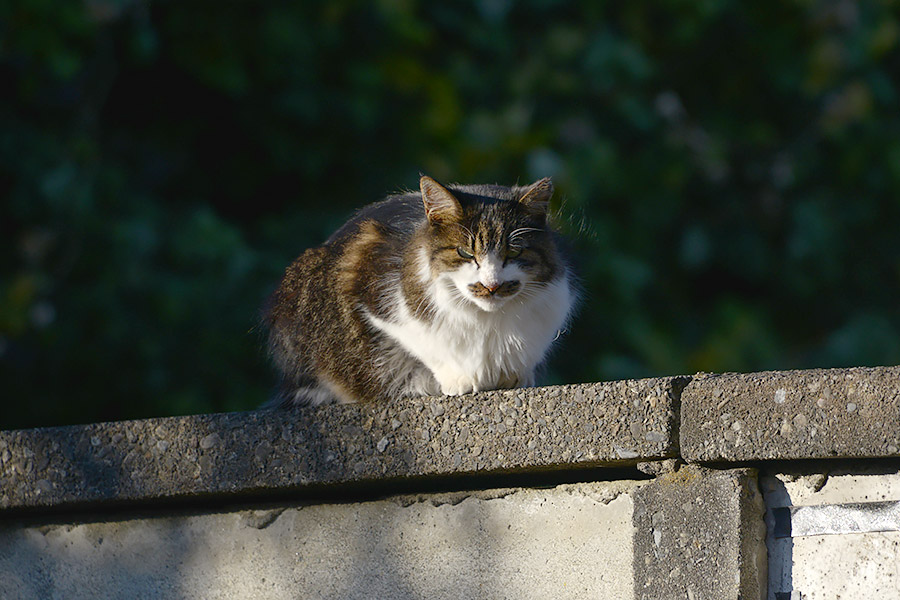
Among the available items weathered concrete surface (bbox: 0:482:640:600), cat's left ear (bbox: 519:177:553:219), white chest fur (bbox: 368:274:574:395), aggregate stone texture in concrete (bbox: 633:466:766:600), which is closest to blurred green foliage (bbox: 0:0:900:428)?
cat's left ear (bbox: 519:177:553:219)

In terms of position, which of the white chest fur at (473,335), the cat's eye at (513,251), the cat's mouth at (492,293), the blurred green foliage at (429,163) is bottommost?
the white chest fur at (473,335)

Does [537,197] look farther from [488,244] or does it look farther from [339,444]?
[339,444]

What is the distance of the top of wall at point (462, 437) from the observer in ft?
6.21

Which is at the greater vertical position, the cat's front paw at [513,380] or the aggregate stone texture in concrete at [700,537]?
the cat's front paw at [513,380]

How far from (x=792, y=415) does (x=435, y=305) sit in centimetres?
88

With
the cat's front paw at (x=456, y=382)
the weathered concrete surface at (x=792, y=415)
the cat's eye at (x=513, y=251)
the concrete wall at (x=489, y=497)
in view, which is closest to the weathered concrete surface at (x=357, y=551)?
the concrete wall at (x=489, y=497)

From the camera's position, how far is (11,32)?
507 centimetres

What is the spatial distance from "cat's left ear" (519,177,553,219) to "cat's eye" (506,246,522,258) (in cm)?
12

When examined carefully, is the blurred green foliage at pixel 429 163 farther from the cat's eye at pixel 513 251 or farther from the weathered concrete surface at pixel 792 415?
the weathered concrete surface at pixel 792 415

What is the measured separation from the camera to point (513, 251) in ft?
8.54

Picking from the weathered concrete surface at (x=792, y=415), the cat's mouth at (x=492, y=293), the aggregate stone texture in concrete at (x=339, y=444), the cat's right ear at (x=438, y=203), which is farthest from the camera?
the cat's right ear at (x=438, y=203)

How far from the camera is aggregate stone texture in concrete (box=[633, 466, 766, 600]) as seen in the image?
75.8 inches

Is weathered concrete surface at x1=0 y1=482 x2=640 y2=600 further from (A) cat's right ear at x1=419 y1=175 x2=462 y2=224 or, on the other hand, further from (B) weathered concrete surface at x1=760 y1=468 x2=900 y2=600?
(A) cat's right ear at x1=419 y1=175 x2=462 y2=224

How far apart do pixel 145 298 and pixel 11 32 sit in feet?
3.84
